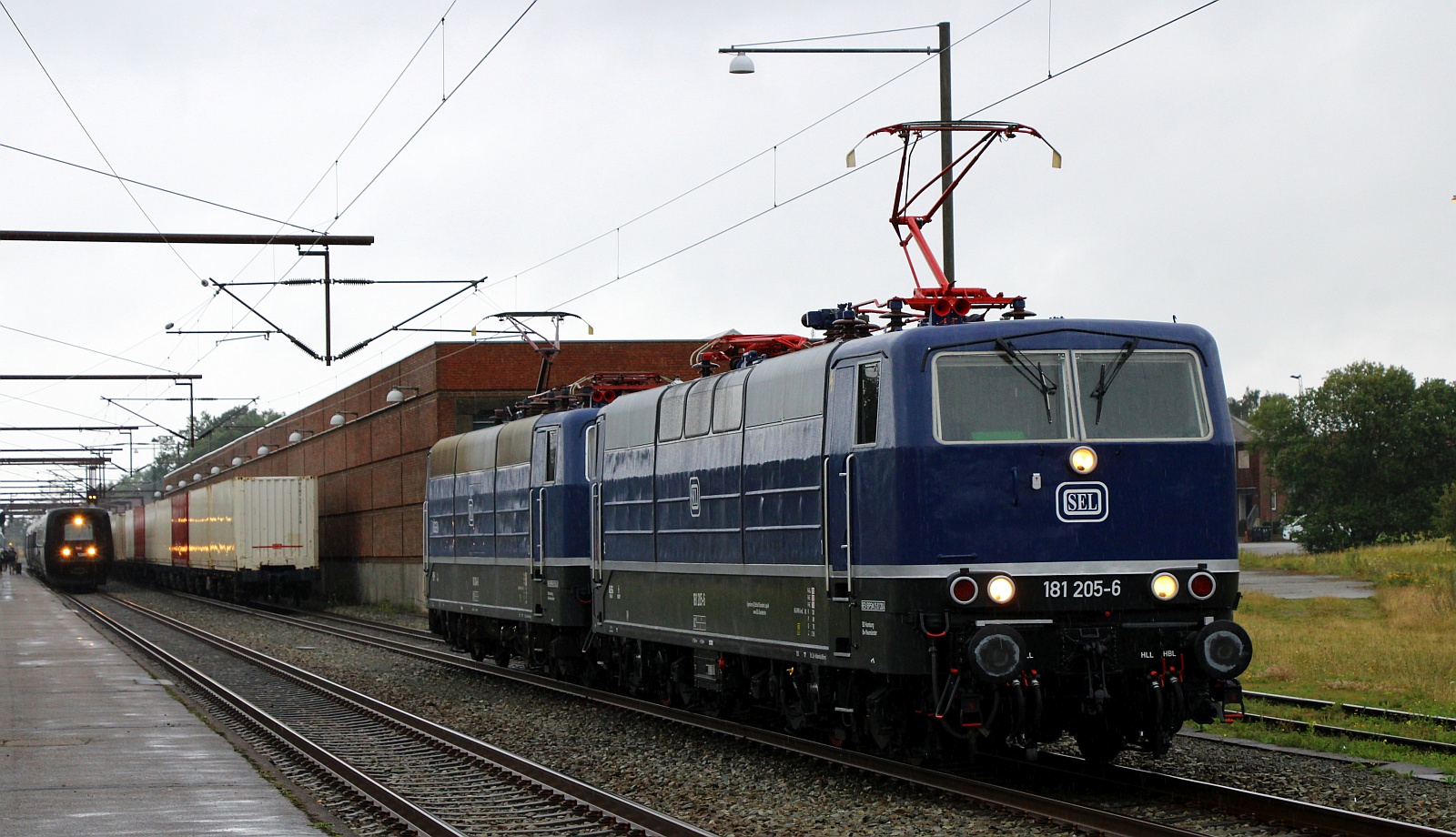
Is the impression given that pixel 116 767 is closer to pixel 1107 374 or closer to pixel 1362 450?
pixel 1107 374

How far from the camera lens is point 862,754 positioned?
13516mm

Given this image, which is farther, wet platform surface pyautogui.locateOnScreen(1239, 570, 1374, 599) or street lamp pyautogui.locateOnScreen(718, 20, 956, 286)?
wet platform surface pyautogui.locateOnScreen(1239, 570, 1374, 599)

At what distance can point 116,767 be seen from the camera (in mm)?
14156

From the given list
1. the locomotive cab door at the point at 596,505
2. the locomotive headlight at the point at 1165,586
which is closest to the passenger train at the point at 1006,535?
the locomotive headlight at the point at 1165,586

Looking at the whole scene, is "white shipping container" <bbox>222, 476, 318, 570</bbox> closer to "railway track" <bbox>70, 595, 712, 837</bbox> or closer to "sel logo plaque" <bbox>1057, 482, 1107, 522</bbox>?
"railway track" <bbox>70, 595, 712, 837</bbox>

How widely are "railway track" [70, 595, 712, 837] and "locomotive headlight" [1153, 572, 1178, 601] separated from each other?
358 centimetres

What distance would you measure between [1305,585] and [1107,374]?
33103 mm

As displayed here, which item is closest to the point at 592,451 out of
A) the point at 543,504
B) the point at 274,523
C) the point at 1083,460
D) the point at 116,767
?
the point at 543,504

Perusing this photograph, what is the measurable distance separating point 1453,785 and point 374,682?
15346mm

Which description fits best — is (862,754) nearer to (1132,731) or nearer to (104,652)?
(1132,731)

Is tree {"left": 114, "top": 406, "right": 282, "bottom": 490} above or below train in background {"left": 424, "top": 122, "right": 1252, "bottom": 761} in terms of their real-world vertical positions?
above

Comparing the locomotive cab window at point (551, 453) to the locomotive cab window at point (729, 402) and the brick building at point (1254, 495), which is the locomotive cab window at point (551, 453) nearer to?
the locomotive cab window at point (729, 402)

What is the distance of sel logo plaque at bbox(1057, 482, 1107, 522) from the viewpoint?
11633 millimetres

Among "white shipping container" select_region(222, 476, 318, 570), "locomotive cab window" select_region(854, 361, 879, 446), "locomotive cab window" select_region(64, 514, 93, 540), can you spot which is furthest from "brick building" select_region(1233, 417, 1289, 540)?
"locomotive cab window" select_region(854, 361, 879, 446)
